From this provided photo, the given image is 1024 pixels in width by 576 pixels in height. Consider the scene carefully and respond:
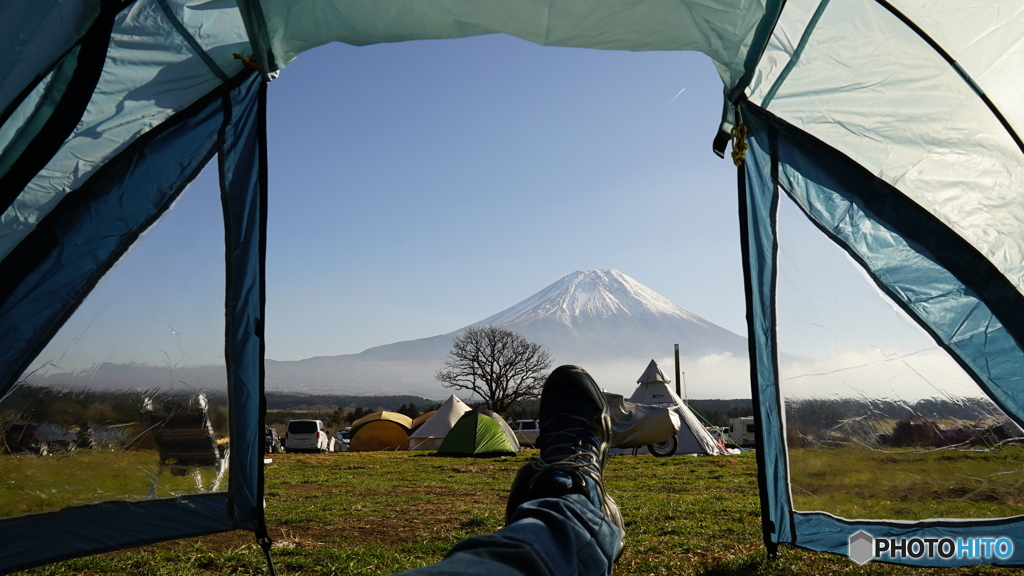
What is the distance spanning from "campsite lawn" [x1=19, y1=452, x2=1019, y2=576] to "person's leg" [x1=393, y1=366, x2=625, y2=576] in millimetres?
722

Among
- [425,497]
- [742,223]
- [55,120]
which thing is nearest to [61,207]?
[55,120]

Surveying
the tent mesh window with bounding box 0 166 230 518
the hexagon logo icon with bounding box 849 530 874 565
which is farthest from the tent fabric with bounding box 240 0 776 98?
the hexagon logo icon with bounding box 849 530 874 565

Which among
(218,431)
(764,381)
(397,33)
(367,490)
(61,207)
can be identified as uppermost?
(397,33)

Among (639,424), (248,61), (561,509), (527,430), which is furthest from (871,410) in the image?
(527,430)

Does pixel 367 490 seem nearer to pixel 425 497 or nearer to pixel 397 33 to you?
pixel 425 497

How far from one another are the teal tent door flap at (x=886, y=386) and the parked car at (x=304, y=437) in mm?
21845

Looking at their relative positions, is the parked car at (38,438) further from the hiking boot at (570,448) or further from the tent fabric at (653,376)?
the tent fabric at (653,376)

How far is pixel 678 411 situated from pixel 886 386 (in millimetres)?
13298

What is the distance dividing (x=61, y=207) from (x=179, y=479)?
138 centimetres

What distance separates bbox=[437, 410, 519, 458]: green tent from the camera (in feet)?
45.7

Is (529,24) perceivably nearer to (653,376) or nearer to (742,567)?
(742,567)

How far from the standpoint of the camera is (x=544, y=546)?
1498 mm

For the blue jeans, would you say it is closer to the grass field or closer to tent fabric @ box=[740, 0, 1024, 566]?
tent fabric @ box=[740, 0, 1024, 566]

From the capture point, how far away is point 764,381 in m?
3.13
